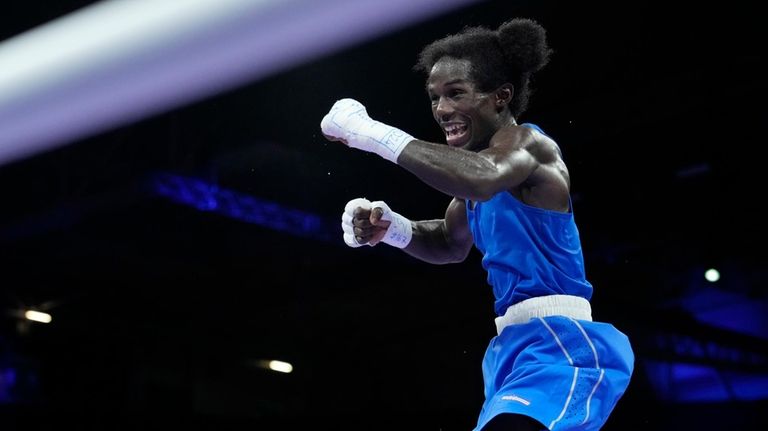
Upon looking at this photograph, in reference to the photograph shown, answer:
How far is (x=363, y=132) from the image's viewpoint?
2.06 meters

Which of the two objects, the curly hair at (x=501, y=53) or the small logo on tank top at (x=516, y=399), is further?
the curly hair at (x=501, y=53)

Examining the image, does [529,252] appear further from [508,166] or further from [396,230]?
[396,230]

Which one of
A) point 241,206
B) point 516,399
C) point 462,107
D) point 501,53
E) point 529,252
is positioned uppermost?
point 241,206

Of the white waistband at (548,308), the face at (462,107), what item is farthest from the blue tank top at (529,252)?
the face at (462,107)

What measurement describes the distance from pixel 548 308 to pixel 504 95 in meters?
0.58

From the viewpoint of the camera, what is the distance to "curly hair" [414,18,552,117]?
234 centimetres

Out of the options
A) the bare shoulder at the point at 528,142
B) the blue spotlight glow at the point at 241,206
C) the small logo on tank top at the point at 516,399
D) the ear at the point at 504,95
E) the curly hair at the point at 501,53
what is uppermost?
the blue spotlight glow at the point at 241,206

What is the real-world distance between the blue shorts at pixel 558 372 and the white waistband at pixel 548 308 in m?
0.02

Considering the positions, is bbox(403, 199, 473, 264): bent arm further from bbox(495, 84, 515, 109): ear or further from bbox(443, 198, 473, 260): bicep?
bbox(495, 84, 515, 109): ear

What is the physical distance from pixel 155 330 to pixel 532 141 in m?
8.11

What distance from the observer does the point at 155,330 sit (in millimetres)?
9664

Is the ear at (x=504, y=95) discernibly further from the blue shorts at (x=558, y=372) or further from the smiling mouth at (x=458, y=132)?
the blue shorts at (x=558, y=372)

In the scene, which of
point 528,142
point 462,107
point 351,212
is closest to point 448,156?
point 528,142

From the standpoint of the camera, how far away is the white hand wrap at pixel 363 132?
2.01m
